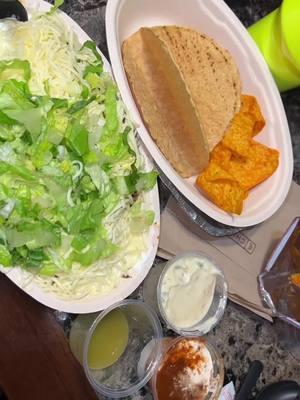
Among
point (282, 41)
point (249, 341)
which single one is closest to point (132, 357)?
point (249, 341)

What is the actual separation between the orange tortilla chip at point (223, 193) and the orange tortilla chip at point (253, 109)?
0.67 ft

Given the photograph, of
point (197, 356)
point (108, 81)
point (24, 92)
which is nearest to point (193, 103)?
point (108, 81)

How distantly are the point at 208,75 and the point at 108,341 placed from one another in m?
0.71

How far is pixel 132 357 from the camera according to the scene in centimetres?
A: 154

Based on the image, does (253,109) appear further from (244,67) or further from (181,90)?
(181,90)

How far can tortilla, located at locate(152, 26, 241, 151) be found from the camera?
158cm

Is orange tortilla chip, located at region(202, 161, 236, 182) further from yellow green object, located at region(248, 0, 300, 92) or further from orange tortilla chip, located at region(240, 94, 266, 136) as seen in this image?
yellow green object, located at region(248, 0, 300, 92)

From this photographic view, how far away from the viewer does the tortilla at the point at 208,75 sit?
1.58 meters

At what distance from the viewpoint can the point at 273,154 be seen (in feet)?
5.52

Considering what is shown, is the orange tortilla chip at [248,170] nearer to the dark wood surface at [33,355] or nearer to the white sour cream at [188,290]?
the white sour cream at [188,290]

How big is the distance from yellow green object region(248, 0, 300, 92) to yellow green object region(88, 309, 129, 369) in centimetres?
77

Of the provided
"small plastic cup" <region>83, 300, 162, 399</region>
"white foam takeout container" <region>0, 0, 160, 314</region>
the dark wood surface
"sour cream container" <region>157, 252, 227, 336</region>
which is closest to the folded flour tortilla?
"white foam takeout container" <region>0, 0, 160, 314</region>

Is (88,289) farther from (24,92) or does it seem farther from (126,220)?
(24,92)

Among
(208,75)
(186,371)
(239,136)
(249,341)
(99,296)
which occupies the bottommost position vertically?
(249,341)
